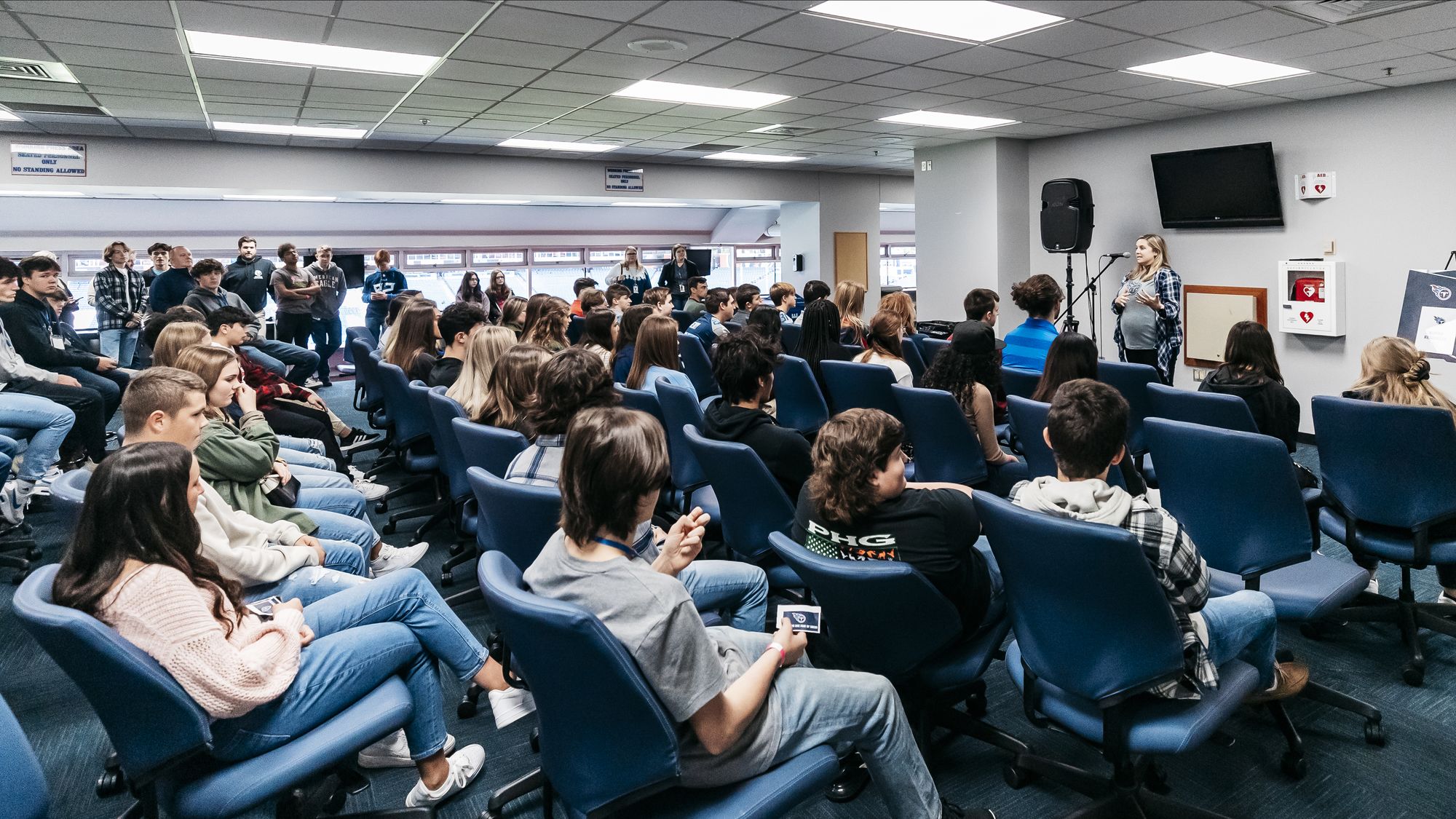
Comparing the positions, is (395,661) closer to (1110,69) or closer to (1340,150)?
(1110,69)

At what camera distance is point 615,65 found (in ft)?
17.5

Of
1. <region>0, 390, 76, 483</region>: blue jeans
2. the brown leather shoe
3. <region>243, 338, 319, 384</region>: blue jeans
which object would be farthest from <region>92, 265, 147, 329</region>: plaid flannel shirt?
the brown leather shoe

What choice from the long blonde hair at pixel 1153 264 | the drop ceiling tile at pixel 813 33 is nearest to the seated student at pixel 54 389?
the drop ceiling tile at pixel 813 33

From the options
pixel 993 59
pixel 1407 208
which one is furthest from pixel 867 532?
pixel 1407 208

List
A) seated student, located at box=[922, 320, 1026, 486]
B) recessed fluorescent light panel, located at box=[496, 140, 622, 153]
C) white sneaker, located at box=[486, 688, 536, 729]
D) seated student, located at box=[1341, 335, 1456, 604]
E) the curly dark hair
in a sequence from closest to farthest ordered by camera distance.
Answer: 1. white sneaker, located at box=[486, 688, 536, 729]
2. seated student, located at box=[1341, 335, 1456, 604]
3. seated student, located at box=[922, 320, 1026, 486]
4. the curly dark hair
5. recessed fluorescent light panel, located at box=[496, 140, 622, 153]

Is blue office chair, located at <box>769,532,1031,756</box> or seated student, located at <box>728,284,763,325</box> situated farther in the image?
seated student, located at <box>728,284,763,325</box>

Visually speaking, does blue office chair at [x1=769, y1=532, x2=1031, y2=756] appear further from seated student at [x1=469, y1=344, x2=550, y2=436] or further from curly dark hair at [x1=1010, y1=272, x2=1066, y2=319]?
curly dark hair at [x1=1010, y1=272, x2=1066, y2=319]

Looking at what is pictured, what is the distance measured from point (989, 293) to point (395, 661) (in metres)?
4.45

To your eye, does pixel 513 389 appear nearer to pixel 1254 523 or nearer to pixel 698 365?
pixel 1254 523

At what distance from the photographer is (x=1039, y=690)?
6.55 feet

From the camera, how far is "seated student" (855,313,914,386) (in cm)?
445

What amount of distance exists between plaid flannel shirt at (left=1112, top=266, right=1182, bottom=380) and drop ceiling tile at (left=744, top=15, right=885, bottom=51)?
3250 mm

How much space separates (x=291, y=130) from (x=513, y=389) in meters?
6.20

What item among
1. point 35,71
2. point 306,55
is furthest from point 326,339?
point 306,55
